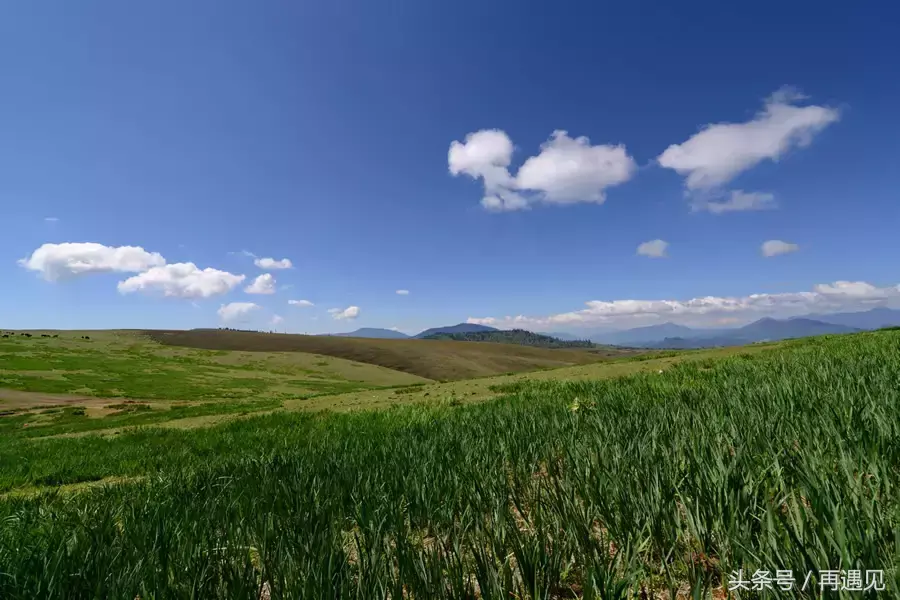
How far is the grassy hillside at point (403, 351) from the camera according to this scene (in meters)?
98.1

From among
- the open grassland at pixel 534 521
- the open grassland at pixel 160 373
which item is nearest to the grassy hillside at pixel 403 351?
the open grassland at pixel 160 373

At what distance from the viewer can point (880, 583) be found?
1465mm

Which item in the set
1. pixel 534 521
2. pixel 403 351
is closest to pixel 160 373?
pixel 403 351

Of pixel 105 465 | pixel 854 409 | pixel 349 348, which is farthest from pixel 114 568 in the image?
pixel 349 348

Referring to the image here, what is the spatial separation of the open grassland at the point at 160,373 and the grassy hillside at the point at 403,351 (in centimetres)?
1336

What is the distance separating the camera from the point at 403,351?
4345 inches

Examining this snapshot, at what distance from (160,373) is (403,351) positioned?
2256 inches

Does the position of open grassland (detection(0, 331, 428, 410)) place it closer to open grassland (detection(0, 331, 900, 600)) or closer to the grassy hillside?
the grassy hillside

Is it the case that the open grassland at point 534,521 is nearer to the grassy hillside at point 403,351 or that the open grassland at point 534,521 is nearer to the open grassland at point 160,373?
the open grassland at point 160,373

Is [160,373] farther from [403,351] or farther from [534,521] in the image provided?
[534,521]

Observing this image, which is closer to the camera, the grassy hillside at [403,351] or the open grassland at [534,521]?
the open grassland at [534,521]

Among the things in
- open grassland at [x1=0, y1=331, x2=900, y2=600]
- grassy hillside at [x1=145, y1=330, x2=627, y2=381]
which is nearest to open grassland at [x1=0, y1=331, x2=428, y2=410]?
grassy hillside at [x1=145, y1=330, x2=627, y2=381]

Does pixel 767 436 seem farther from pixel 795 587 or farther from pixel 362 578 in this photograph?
pixel 362 578

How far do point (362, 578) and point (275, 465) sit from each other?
375 cm
